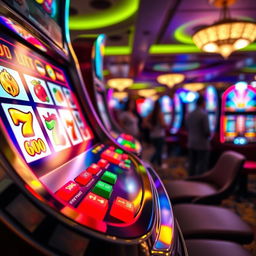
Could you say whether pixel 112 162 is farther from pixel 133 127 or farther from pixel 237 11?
pixel 237 11

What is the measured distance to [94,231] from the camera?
0.35 meters

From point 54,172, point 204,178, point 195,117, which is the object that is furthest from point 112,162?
point 195,117

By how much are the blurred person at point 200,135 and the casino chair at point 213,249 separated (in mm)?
2554

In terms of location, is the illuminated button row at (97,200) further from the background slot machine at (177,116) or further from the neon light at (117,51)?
the neon light at (117,51)

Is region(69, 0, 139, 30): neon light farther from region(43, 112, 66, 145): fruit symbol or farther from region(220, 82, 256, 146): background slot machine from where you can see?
region(43, 112, 66, 145): fruit symbol

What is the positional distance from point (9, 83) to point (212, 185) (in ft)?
5.74

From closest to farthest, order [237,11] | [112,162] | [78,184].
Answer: [78,184] < [112,162] < [237,11]

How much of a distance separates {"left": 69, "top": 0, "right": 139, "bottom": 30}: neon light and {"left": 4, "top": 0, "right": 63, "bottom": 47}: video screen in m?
3.95

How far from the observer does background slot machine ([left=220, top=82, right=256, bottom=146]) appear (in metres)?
3.20

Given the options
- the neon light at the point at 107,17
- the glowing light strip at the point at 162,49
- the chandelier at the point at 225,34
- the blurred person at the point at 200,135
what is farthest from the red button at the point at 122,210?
the glowing light strip at the point at 162,49

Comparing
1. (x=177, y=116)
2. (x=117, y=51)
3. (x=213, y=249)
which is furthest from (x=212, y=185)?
(x=117, y=51)

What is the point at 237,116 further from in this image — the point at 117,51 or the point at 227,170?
the point at 117,51

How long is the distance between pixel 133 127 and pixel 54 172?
4.02m

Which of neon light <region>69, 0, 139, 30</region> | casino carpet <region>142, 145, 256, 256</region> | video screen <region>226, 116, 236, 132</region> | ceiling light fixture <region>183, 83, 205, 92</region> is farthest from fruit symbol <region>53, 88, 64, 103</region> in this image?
ceiling light fixture <region>183, 83, 205, 92</region>
